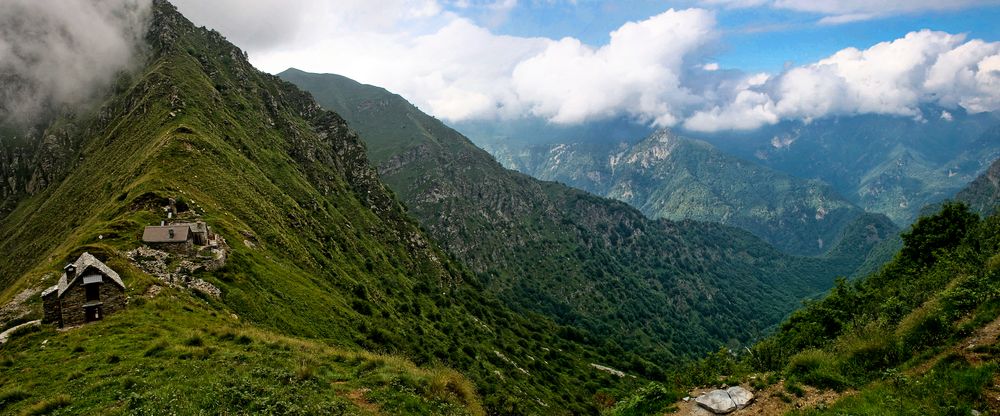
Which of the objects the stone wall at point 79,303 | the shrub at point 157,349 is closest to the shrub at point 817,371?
the shrub at point 157,349

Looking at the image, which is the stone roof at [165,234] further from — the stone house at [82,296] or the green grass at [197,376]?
the green grass at [197,376]

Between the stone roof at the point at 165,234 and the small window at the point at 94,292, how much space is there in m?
15.4

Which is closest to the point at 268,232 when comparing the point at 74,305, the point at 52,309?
the point at 52,309

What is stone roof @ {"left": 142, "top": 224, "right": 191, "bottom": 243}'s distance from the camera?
4778cm

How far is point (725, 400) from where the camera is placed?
20.1 meters

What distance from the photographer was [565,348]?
191 meters

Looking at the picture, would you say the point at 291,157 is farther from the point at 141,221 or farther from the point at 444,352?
the point at 141,221

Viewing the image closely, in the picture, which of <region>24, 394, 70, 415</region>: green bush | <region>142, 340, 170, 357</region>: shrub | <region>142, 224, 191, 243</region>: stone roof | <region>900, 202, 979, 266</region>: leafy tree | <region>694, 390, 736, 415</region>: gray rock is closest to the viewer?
<region>24, 394, 70, 415</region>: green bush

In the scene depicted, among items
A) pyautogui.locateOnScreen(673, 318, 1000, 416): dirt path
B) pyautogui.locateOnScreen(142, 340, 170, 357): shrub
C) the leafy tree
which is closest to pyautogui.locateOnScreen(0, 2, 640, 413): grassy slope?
pyautogui.locateOnScreen(142, 340, 170, 357): shrub

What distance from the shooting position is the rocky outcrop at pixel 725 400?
1967 cm

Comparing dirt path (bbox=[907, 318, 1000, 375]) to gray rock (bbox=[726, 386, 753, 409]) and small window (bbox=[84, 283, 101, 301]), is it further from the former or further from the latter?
small window (bbox=[84, 283, 101, 301])

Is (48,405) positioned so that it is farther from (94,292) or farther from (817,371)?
(817,371)

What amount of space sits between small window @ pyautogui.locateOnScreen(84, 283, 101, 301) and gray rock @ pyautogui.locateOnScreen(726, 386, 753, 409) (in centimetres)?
3974

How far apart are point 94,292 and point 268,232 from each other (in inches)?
1715
